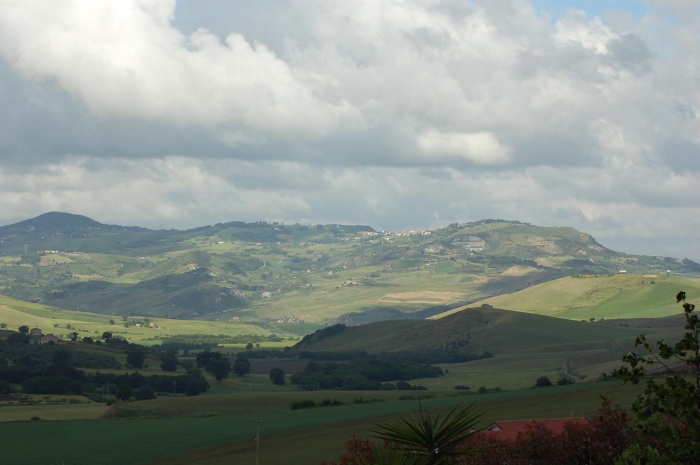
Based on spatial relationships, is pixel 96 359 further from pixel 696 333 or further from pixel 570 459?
pixel 696 333

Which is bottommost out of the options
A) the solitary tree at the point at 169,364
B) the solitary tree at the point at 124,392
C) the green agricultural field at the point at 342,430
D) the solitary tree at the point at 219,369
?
the green agricultural field at the point at 342,430

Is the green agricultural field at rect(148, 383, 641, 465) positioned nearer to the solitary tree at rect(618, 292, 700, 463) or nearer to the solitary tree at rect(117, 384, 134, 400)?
the solitary tree at rect(618, 292, 700, 463)

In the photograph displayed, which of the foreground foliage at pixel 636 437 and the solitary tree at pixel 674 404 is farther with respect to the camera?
the foreground foliage at pixel 636 437

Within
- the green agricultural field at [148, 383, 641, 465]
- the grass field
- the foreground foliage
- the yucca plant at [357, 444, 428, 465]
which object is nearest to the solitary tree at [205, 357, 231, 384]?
the grass field

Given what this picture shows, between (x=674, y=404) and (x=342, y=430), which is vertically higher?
(x=674, y=404)

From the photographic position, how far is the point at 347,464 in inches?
1007

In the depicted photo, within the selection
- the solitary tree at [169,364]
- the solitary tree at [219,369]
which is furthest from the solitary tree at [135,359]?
the solitary tree at [219,369]

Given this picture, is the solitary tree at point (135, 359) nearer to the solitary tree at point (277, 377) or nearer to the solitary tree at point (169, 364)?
the solitary tree at point (169, 364)

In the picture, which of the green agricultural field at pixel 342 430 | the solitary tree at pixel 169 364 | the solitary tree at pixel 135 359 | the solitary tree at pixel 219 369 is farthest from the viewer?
the solitary tree at pixel 135 359

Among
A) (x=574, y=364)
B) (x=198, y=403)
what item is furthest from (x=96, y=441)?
(x=574, y=364)

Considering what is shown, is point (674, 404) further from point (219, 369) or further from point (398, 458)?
point (219, 369)

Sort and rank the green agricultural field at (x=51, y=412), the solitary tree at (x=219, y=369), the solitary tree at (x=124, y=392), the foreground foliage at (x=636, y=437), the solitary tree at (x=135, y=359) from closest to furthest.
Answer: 1. the foreground foliage at (x=636, y=437)
2. the green agricultural field at (x=51, y=412)
3. the solitary tree at (x=124, y=392)
4. the solitary tree at (x=219, y=369)
5. the solitary tree at (x=135, y=359)

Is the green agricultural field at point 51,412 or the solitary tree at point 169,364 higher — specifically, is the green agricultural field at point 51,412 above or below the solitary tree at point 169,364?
below

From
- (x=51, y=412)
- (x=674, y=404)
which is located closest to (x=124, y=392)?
(x=51, y=412)
